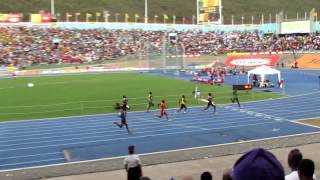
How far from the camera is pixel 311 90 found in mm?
36375

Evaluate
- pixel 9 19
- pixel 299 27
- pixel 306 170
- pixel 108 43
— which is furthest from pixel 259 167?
pixel 299 27

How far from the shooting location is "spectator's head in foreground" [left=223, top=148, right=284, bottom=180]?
2736 mm

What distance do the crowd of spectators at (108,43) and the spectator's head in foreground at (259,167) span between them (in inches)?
2500

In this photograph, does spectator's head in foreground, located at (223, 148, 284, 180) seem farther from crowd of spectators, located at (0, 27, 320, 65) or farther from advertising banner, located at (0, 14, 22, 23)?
advertising banner, located at (0, 14, 22, 23)

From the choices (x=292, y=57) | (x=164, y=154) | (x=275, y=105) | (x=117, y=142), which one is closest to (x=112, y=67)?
(x=292, y=57)

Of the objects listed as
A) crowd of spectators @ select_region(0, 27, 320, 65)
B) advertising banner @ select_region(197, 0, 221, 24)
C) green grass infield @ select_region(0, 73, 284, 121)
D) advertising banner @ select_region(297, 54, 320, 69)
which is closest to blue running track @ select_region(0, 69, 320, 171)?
green grass infield @ select_region(0, 73, 284, 121)

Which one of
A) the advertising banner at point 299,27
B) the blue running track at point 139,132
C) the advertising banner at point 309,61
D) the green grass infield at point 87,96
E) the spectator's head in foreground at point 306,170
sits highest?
the advertising banner at point 299,27

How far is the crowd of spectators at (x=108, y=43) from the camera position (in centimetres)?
7106

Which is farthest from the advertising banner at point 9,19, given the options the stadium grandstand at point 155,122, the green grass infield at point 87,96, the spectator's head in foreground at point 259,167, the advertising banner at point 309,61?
the spectator's head in foreground at point 259,167

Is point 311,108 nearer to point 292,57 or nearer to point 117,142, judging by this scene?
point 117,142

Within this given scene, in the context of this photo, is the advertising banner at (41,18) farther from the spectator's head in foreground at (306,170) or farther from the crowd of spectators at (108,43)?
the spectator's head in foreground at (306,170)

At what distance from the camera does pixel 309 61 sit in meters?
65.8

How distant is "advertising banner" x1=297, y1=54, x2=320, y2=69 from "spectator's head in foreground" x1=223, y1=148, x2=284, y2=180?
6294 cm

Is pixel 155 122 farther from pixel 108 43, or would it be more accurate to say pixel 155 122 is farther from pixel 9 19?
pixel 9 19
